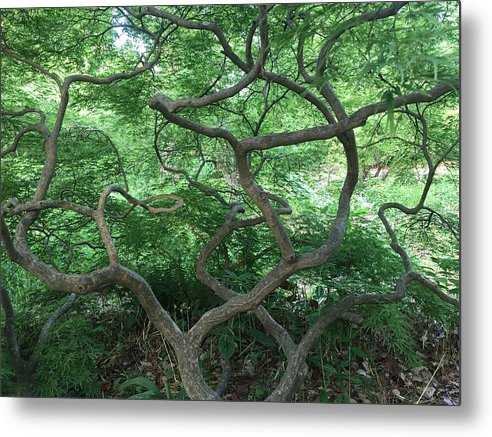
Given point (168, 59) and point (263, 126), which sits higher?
point (168, 59)

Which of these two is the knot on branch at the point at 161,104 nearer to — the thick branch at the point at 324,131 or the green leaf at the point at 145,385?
the thick branch at the point at 324,131

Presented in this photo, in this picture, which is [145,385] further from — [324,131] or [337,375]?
[324,131]

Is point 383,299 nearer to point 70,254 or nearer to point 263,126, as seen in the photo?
point 263,126

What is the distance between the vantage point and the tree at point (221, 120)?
8.24 feet

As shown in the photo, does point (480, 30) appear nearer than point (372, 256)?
Yes

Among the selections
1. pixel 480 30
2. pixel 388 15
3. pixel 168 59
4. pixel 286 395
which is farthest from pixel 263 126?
pixel 286 395

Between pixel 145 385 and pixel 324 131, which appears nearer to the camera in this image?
pixel 324 131

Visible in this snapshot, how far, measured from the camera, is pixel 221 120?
281 centimetres

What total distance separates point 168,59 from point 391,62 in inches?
40.7

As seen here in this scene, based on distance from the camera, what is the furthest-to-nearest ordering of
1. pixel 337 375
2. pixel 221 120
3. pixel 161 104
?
1. pixel 221 120
2. pixel 337 375
3. pixel 161 104

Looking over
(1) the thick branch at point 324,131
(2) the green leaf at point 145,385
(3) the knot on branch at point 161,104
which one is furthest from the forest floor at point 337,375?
(3) the knot on branch at point 161,104

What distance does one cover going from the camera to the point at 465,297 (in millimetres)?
2471

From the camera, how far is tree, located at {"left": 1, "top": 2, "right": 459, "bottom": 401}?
251 cm

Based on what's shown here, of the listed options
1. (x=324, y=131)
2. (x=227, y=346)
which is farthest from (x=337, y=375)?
(x=324, y=131)
